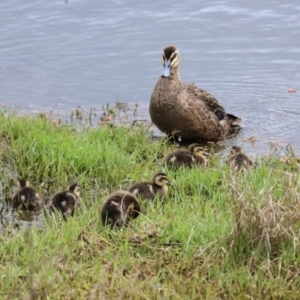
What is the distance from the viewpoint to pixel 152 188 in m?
6.05

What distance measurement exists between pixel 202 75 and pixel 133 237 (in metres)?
5.31

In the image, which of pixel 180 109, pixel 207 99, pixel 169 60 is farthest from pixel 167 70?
pixel 207 99

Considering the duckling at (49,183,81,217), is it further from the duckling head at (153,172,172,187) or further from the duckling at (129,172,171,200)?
the duckling head at (153,172,172,187)

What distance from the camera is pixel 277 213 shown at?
190 inches

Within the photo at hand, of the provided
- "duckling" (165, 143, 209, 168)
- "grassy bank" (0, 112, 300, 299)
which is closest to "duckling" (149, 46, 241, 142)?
"duckling" (165, 143, 209, 168)

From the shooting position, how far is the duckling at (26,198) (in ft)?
20.1

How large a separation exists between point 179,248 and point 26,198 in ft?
4.85

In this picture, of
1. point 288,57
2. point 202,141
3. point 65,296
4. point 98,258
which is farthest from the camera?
point 288,57

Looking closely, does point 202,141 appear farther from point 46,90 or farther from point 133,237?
point 133,237

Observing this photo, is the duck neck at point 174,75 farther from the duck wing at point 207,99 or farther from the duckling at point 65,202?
the duckling at point 65,202

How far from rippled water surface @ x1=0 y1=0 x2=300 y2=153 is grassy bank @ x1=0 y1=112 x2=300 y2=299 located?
8.72ft

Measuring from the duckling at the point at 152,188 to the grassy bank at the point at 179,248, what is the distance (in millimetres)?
76

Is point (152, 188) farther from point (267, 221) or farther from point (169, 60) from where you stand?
point (169, 60)

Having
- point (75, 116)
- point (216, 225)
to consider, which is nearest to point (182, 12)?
point (75, 116)
